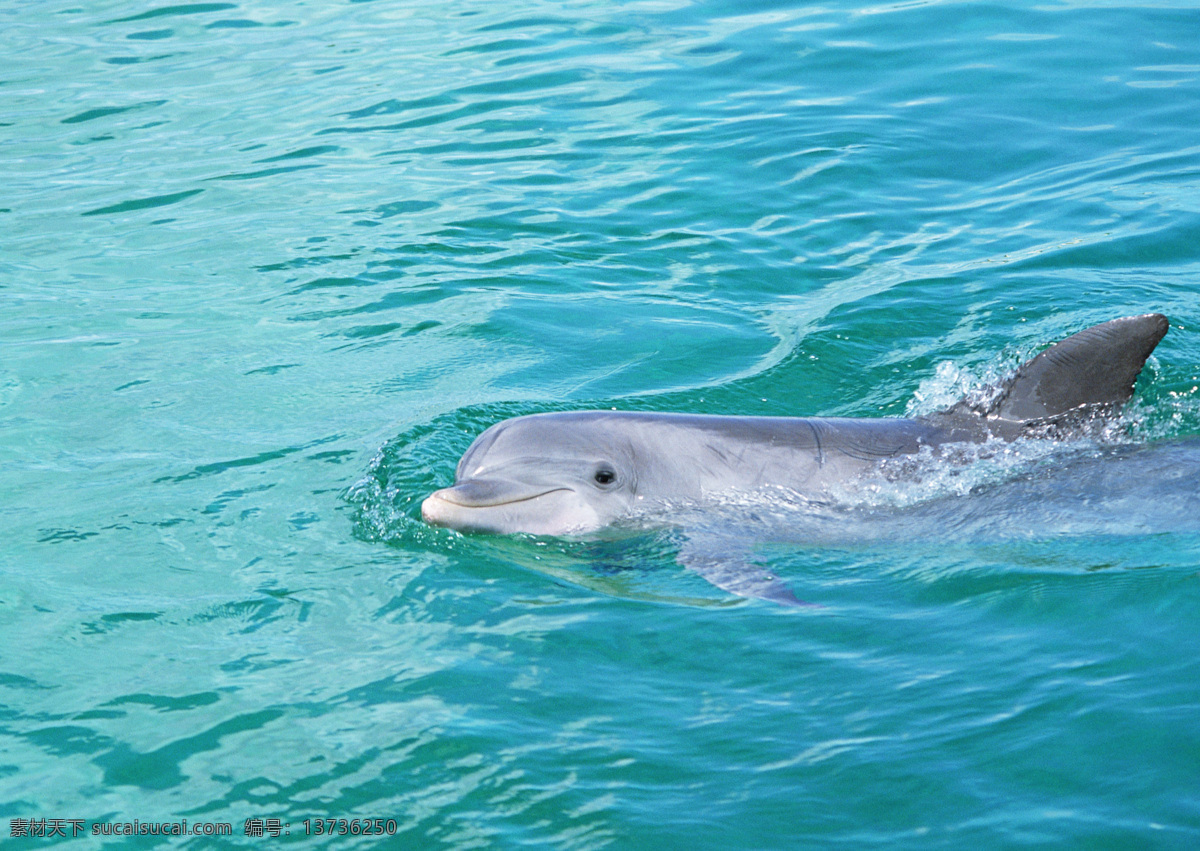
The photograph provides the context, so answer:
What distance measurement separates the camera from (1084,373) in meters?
7.43

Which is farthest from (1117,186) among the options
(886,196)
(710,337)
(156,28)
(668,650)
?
(156,28)

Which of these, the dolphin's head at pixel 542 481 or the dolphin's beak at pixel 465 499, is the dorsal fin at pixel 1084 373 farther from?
the dolphin's beak at pixel 465 499

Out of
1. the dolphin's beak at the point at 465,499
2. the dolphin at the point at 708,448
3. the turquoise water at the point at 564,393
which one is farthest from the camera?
the dolphin at the point at 708,448

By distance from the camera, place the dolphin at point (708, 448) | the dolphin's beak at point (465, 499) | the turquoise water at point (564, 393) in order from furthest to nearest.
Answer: the dolphin at point (708, 448) → the dolphin's beak at point (465, 499) → the turquoise water at point (564, 393)

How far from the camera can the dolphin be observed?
7176mm

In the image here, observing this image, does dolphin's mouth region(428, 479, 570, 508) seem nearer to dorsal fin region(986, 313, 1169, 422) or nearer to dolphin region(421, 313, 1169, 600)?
dolphin region(421, 313, 1169, 600)

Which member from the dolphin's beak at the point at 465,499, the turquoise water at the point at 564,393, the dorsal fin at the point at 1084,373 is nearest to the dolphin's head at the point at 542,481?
the dolphin's beak at the point at 465,499

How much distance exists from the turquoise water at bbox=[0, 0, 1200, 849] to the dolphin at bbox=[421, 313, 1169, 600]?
0.32 m

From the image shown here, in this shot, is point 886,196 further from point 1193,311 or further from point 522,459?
point 522,459

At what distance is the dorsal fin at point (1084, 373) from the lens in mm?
7259

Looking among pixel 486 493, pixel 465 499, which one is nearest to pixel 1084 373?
pixel 486 493

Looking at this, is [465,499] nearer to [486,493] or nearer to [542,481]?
[486,493]

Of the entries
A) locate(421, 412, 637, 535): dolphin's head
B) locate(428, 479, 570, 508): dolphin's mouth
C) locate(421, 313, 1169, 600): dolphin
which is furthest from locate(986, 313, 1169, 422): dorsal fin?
locate(428, 479, 570, 508): dolphin's mouth

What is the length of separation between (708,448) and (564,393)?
7.22 feet
